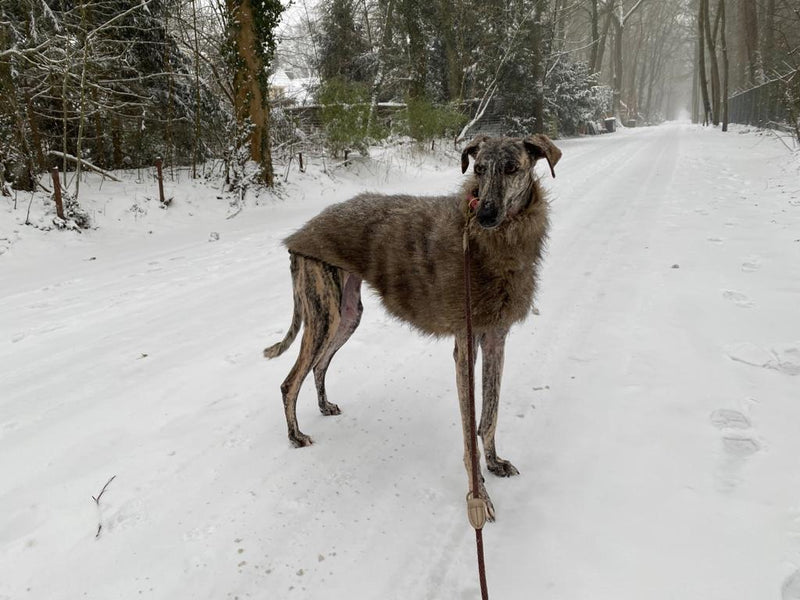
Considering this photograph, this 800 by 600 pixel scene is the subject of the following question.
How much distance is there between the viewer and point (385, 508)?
2445mm

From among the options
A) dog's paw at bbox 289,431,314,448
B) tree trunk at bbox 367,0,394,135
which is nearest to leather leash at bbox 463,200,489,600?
dog's paw at bbox 289,431,314,448

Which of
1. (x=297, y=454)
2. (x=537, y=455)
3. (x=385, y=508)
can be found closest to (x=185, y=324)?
(x=297, y=454)

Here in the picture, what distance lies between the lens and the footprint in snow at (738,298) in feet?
14.8

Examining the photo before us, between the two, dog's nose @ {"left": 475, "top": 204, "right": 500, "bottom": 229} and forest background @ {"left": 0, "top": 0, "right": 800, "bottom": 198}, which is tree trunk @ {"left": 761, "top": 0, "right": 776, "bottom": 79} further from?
dog's nose @ {"left": 475, "top": 204, "right": 500, "bottom": 229}

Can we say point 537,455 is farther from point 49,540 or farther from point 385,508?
point 49,540

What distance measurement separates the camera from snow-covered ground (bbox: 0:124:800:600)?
6.77 ft

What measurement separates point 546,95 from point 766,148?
14.4 m

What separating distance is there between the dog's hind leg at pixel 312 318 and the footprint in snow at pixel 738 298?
153 inches

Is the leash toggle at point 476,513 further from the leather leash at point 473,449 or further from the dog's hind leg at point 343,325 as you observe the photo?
the dog's hind leg at point 343,325

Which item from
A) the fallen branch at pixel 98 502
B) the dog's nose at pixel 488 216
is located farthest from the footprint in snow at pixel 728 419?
the fallen branch at pixel 98 502

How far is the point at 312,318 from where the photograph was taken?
9.68 ft

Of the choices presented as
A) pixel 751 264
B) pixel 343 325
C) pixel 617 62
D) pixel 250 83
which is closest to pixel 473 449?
pixel 343 325

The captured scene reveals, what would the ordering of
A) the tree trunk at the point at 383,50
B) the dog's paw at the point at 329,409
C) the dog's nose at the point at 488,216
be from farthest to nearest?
the tree trunk at the point at 383,50, the dog's paw at the point at 329,409, the dog's nose at the point at 488,216

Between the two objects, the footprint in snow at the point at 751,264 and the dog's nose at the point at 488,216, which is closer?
the dog's nose at the point at 488,216
